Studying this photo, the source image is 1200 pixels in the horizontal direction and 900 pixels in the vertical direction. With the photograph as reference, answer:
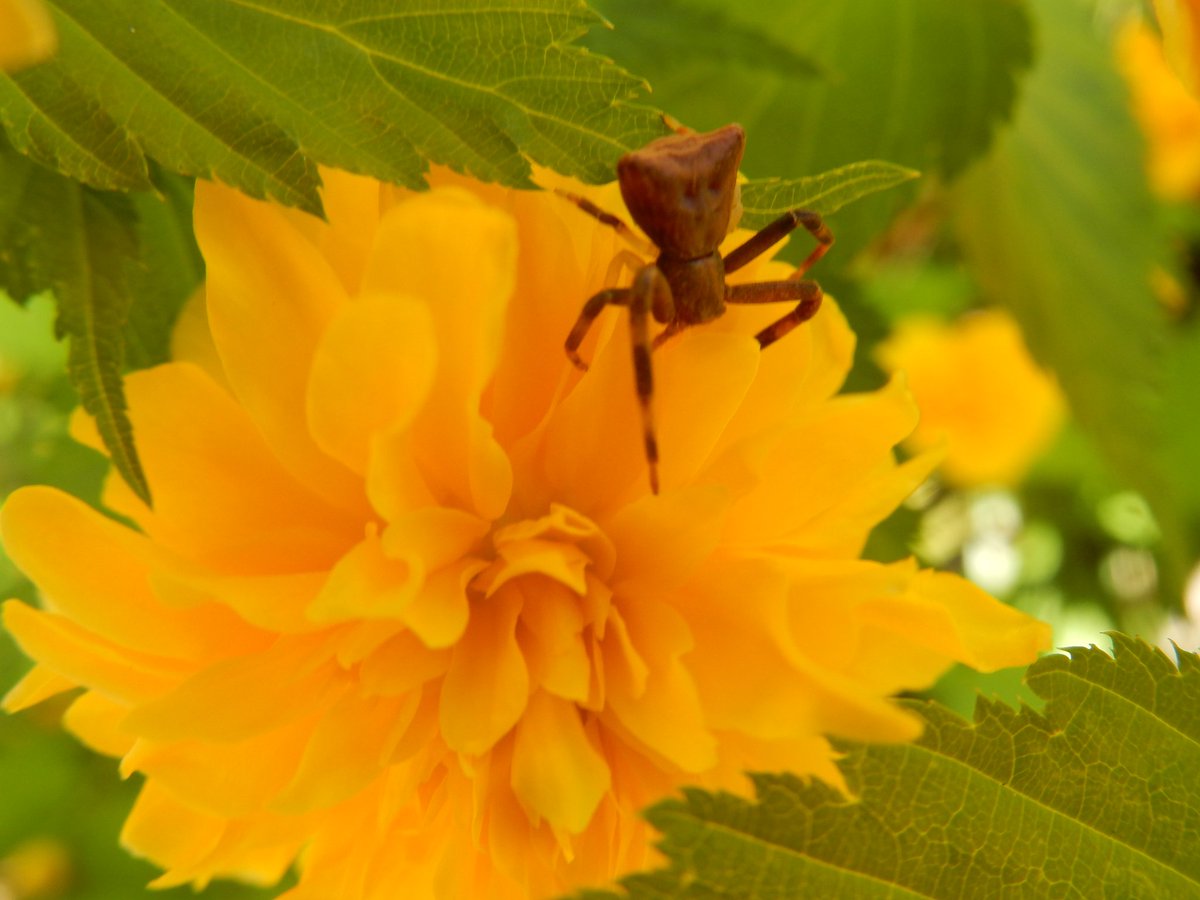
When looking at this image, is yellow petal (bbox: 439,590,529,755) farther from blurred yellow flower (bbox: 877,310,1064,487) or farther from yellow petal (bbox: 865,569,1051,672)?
blurred yellow flower (bbox: 877,310,1064,487)

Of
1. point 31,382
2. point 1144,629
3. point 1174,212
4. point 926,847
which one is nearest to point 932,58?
point 926,847

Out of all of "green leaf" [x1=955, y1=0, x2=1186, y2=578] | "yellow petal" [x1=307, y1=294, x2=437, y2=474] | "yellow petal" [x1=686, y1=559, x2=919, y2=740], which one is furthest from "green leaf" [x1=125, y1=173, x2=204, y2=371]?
"green leaf" [x1=955, y1=0, x2=1186, y2=578]

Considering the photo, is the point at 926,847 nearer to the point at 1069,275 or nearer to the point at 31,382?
the point at 1069,275

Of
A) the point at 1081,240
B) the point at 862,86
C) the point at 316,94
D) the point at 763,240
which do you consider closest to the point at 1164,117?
the point at 1081,240

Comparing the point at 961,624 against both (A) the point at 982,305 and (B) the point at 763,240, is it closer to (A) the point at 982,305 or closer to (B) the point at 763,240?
(B) the point at 763,240

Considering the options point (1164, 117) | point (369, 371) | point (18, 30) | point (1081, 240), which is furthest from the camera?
point (1164, 117)

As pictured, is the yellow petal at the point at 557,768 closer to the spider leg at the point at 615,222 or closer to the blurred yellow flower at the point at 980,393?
the spider leg at the point at 615,222
